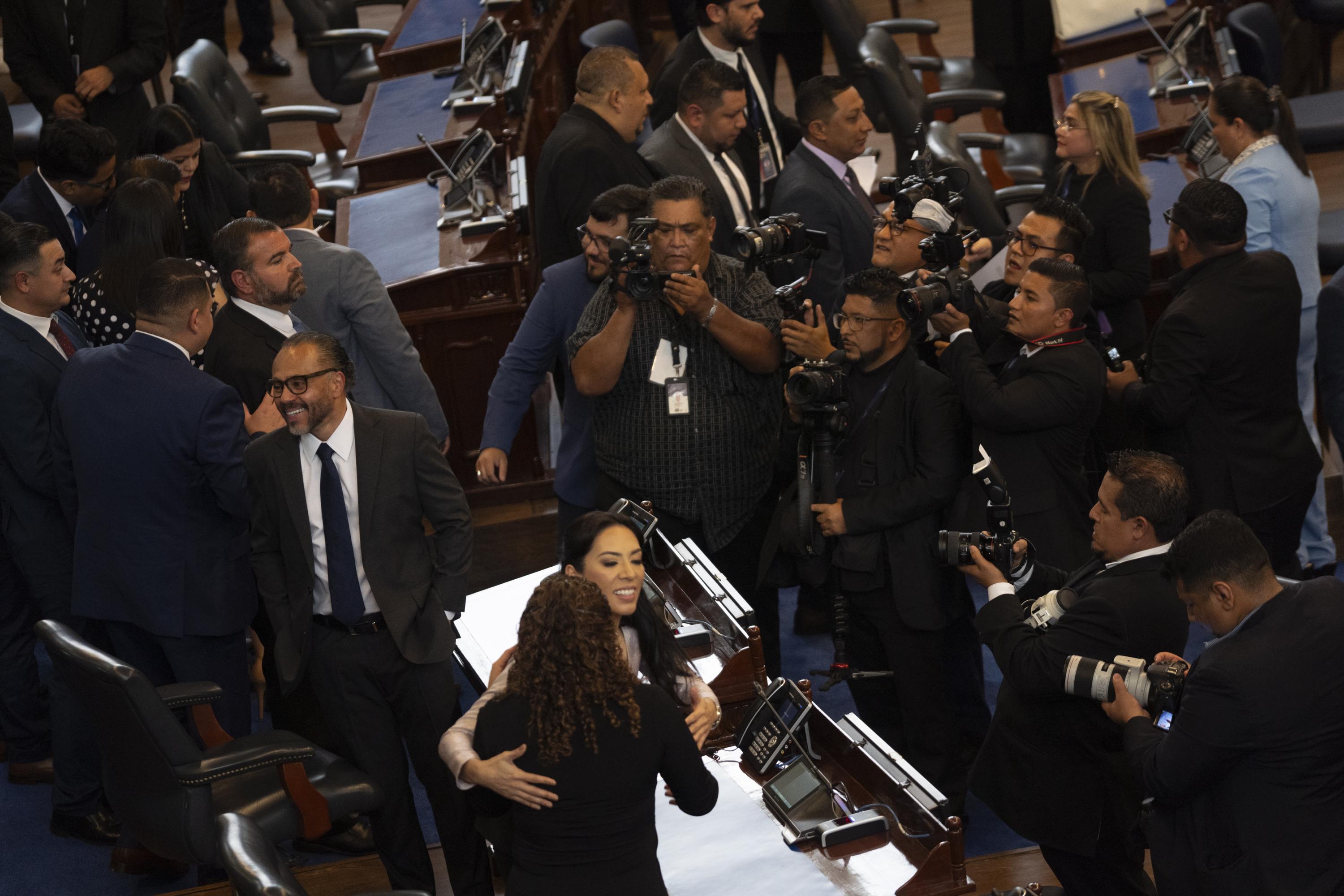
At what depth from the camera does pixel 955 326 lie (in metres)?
3.36

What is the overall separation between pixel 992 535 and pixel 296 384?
151 centimetres

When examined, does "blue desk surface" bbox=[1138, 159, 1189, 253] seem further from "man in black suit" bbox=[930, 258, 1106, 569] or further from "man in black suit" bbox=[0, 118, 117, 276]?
"man in black suit" bbox=[0, 118, 117, 276]

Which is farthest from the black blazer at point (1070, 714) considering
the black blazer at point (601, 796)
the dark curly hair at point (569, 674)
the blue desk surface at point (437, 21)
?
the blue desk surface at point (437, 21)

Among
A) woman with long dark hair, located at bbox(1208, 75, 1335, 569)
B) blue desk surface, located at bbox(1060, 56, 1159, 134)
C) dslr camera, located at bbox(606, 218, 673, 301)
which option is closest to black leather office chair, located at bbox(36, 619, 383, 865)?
dslr camera, located at bbox(606, 218, 673, 301)

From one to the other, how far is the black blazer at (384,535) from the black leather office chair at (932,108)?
2.42m

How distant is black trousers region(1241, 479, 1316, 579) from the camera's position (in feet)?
12.3

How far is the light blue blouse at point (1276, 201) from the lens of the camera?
4074mm

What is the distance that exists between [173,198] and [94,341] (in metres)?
0.47

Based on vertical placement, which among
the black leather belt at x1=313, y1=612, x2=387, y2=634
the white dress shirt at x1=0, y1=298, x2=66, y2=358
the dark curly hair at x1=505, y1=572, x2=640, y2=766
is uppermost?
the white dress shirt at x1=0, y1=298, x2=66, y2=358

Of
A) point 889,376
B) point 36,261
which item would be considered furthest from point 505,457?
point 36,261

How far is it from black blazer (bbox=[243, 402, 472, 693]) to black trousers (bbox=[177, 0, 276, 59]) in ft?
15.1

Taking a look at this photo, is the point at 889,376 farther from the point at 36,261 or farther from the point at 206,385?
the point at 36,261

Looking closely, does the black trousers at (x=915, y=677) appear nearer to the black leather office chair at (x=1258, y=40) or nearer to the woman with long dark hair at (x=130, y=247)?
the woman with long dark hair at (x=130, y=247)

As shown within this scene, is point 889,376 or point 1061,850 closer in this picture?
point 1061,850
